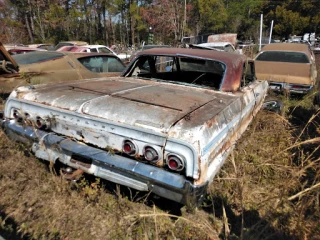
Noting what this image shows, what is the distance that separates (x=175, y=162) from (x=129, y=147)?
45cm

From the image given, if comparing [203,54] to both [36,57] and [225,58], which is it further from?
[36,57]

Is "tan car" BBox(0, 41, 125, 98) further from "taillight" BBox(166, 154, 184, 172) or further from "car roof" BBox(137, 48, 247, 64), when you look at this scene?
"taillight" BBox(166, 154, 184, 172)

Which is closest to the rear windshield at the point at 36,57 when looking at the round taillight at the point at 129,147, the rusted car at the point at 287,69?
the round taillight at the point at 129,147

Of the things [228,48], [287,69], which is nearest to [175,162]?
[287,69]

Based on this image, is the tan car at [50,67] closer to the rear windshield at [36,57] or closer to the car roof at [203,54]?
the rear windshield at [36,57]

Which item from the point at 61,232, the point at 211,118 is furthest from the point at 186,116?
the point at 61,232

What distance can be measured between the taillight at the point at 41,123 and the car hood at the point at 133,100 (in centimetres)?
18

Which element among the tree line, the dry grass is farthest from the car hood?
the tree line

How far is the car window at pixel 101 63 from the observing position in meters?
5.89

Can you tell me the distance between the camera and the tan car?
4.69 metres

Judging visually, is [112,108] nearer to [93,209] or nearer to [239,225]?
[93,209]

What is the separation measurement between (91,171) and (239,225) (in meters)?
1.50

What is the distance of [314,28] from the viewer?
3612cm

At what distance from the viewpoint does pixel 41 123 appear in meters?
2.73
